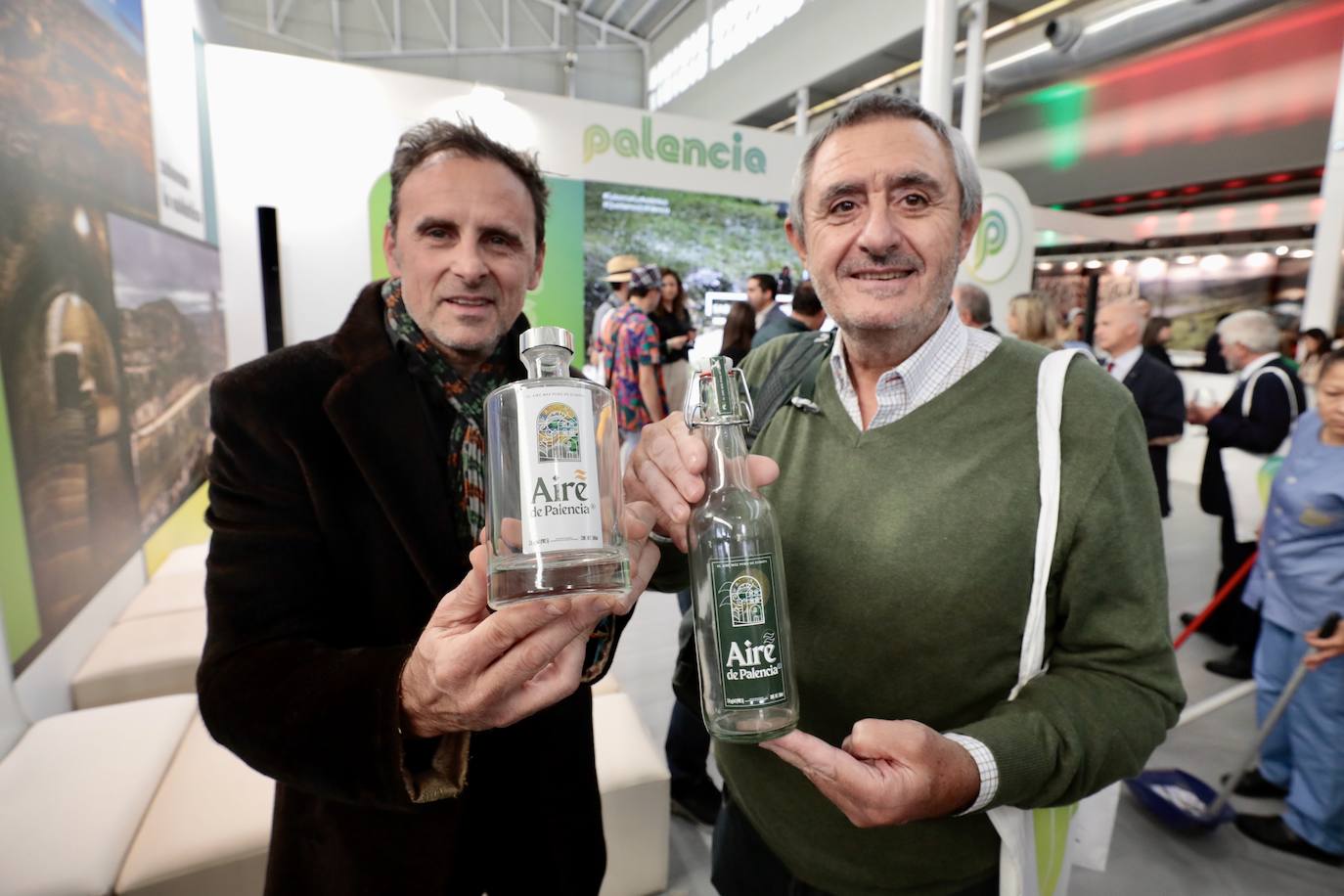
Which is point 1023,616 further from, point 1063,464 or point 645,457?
point 645,457

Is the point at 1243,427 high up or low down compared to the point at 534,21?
down

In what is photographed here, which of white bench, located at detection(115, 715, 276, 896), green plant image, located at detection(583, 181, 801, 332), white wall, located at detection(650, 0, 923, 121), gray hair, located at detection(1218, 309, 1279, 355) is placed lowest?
white bench, located at detection(115, 715, 276, 896)

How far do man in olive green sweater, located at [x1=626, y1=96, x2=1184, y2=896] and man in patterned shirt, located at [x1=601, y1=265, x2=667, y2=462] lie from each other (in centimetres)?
346

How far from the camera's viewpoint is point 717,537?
919 millimetres

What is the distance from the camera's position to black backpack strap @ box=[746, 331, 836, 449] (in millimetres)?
Answer: 1279

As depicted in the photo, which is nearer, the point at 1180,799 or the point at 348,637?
the point at 348,637

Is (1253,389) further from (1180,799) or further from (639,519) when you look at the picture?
(639,519)

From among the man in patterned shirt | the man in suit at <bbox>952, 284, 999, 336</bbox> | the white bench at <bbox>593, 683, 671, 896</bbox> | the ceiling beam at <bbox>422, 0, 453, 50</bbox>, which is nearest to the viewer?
the white bench at <bbox>593, 683, 671, 896</bbox>

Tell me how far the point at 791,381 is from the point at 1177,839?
7.83 feet

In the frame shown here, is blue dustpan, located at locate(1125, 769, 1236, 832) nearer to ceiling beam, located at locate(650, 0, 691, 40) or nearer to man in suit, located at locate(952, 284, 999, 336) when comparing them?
man in suit, located at locate(952, 284, 999, 336)

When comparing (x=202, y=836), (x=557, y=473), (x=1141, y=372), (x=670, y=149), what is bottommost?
(x=202, y=836)

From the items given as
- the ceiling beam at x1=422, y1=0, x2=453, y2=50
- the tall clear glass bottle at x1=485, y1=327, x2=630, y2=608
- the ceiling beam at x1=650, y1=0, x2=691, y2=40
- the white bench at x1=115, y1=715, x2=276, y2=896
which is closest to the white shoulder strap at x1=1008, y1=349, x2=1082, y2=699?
the tall clear glass bottle at x1=485, y1=327, x2=630, y2=608

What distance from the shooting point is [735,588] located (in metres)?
0.82

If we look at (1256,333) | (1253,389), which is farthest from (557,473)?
(1256,333)
